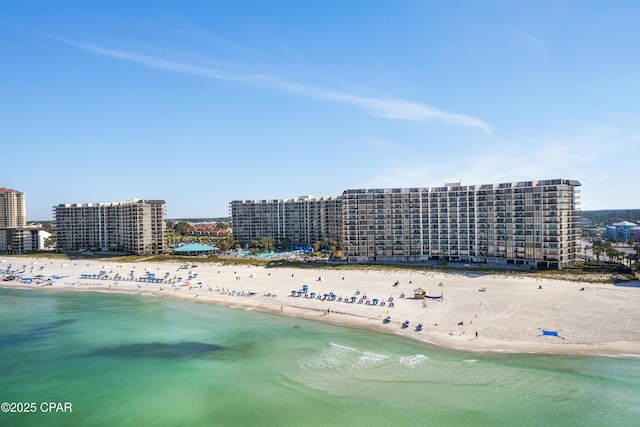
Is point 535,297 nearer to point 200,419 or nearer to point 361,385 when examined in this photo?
point 361,385

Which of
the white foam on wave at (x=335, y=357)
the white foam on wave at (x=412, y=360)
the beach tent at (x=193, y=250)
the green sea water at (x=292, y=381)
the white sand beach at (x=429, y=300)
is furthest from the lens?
the beach tent at (x=193, y=250)

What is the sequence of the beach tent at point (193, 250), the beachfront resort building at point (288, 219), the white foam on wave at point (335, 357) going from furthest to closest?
1. the beachfront resort building at point (288, 219)
2. the beach tent at point (193, 250)
3. the white foam on wave at point (335, 357)

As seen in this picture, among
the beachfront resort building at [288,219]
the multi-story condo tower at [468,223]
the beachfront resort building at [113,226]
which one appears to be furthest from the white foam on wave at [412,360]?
the beachfront resort building at [113,226]

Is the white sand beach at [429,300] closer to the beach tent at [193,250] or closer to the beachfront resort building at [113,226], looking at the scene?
the beach tent at [193,250]

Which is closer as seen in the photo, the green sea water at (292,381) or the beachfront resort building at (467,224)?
the green sea water at (292,381)

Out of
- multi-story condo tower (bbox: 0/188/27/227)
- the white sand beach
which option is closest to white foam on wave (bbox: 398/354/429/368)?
the white sand beach

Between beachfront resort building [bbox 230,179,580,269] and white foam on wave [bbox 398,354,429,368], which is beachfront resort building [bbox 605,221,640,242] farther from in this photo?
white foam on wave [bbox 398,354,429,368]

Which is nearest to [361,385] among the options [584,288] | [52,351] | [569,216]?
[52,351]
